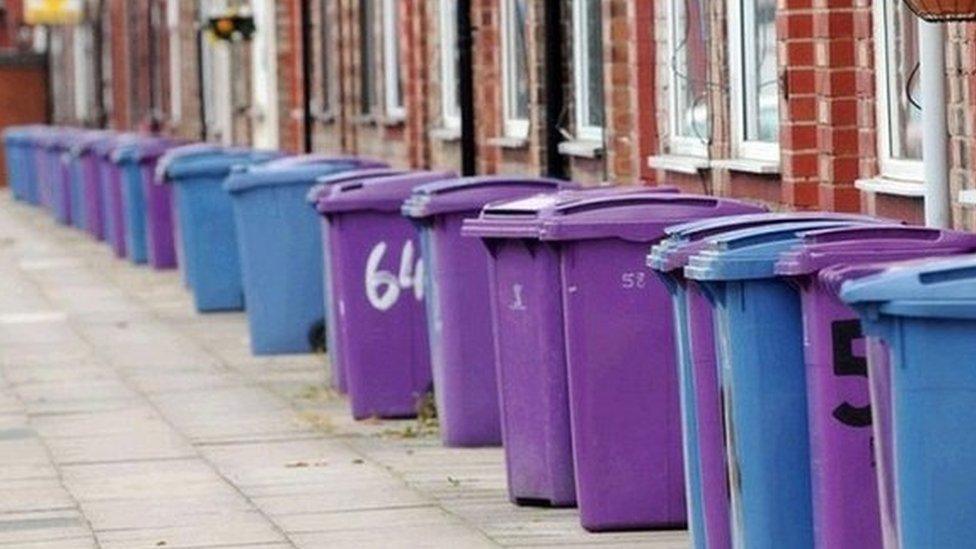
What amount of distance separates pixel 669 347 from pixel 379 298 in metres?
4.72

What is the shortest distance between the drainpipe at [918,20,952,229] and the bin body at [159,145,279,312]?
550 inches

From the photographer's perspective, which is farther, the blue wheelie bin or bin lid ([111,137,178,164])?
bin lid ([111,137,178,164])

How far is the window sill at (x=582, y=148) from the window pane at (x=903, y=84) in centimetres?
555

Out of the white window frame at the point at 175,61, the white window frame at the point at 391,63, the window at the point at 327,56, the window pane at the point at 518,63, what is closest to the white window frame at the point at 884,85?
the window pane at the point at 518,63

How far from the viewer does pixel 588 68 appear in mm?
18359

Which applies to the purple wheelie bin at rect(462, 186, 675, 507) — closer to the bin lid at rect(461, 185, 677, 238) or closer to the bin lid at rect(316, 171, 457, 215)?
the bin lid at rect(461, 185, 677, 238)

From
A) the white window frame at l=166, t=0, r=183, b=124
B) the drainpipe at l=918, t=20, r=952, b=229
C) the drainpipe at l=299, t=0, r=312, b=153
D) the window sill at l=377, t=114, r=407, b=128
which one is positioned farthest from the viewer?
the white window frame at l=166, t=0, r=183, b=124

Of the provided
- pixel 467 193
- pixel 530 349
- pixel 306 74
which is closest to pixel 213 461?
pixel 467 193

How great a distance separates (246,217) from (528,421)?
8.02m

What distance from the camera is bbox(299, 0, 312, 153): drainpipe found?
2817cm

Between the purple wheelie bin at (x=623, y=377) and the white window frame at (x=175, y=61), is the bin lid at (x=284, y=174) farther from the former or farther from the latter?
the white window frame at (x=175, y=61)

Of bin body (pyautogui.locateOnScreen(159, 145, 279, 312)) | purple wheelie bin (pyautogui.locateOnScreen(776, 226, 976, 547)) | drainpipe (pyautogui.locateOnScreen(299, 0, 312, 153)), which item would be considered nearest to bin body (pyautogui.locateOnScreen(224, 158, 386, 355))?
bin body (pyautogui.locateOnScreen(159, 145, 279, 312))

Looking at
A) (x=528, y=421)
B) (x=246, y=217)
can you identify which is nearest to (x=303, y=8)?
(x=246, y=217)

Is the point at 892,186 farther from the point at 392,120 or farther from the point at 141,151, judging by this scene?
the point at 141,151
